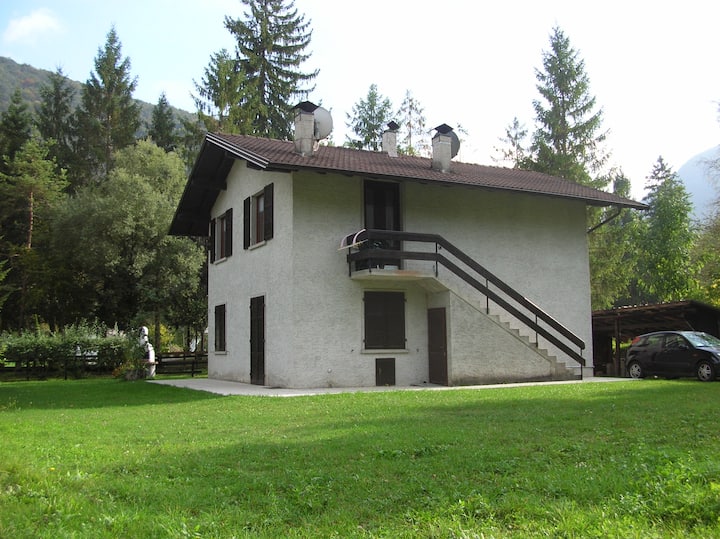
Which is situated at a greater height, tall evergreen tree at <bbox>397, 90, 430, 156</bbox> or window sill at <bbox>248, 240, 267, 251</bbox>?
tall evergreen tree at <bbox>397, 90, 430, 156</bbox>

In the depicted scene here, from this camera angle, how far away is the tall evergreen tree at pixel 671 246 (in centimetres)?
3750

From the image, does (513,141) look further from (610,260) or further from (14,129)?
(14,129)

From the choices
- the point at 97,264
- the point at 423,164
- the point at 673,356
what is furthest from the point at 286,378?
the point at 97,264

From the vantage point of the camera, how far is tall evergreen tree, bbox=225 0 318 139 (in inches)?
1694

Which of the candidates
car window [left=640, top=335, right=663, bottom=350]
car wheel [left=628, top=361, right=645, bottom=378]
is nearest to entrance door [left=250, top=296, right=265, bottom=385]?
car wheel [left=628, top=361, right=645, bottom=378]

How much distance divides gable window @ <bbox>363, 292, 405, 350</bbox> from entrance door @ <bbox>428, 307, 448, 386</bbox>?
0.79 meters

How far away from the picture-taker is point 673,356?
717 inches

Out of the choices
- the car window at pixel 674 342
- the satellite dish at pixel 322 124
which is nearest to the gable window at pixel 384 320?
the satellite dish at pixel 322 124

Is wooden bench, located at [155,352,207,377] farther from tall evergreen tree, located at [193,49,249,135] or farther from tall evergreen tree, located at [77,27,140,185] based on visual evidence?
tall evergreen tree, located at [77,27,140,185]

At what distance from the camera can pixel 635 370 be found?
19.4 m

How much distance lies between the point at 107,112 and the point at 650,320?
39.7 meters

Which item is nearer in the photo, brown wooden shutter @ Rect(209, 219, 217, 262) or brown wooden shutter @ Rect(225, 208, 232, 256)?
brown wooden shutter @ Rect(225, 208, 232, 256)

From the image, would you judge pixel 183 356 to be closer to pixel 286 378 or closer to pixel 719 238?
pixel 286 378

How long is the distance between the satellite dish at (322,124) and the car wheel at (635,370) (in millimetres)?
11080
